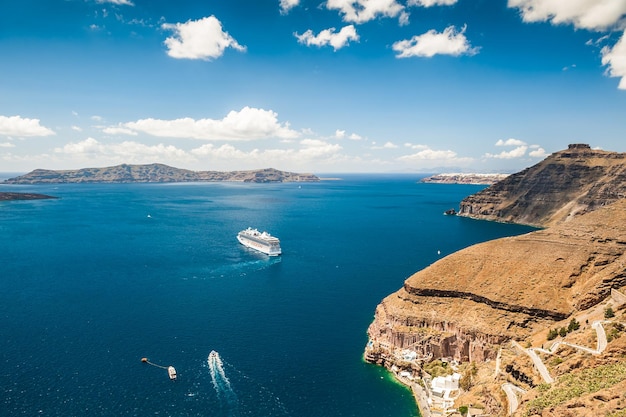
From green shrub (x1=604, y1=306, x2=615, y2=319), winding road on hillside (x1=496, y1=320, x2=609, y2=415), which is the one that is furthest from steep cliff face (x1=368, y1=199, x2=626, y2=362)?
winding road on hillside (x1=496, y1=320, x2=609, y2=415)

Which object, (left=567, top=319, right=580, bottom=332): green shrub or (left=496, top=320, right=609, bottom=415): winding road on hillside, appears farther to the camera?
(left=567, top=319, right=580, bottom=332): green shrub

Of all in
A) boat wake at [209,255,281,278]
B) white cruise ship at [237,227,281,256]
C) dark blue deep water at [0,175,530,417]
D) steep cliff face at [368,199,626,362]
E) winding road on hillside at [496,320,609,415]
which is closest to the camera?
winding road on hillside at [496,320,609,415]

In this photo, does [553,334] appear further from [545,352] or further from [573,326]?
[545,352]

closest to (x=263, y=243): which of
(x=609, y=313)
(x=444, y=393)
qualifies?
(x=444, y=393)

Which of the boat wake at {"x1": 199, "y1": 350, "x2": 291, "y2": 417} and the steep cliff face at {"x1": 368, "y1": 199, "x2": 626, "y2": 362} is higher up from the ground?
the steep cliff face at {"x1": 368, "y1": 199, "x2": 626, "y2": 362}

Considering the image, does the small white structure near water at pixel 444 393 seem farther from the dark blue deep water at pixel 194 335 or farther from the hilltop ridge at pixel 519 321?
the dark blue deep water at pixel 194 335

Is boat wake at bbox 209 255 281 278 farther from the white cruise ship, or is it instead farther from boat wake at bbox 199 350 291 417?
boat wake at bbox 199 350 291 417

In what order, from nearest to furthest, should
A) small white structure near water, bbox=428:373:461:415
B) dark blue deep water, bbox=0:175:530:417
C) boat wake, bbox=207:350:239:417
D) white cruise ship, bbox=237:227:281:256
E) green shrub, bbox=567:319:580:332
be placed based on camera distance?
small white structure near water, bbox=428:373:461:415 < green shrub, bbox=567:319:580:332 < boat wake, bbox=207:350:239:417 < dark blue deep water, bbox=0:175:530:417 < white cruise ship, bbox=237:227:281:256

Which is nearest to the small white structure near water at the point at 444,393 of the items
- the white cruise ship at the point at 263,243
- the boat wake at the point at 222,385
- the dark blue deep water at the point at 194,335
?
the dark blue deep water at the point at 194,335
